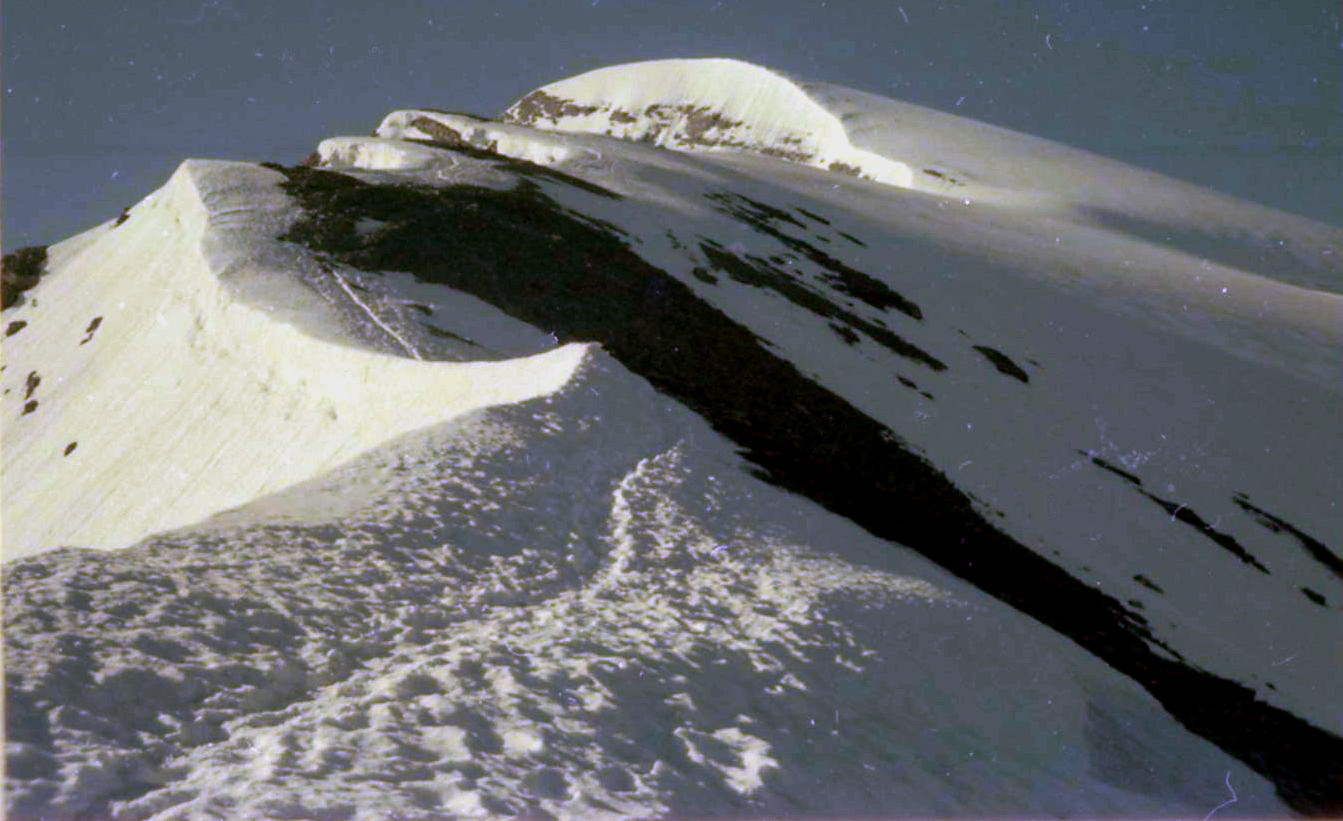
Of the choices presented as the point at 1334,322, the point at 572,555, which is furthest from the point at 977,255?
the point at 572,555

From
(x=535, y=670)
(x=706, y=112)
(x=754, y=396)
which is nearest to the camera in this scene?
(x=535, y=670)

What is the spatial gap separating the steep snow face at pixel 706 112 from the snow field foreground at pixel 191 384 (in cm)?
4734

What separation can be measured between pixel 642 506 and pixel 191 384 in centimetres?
1303

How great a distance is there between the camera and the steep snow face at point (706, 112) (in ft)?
251

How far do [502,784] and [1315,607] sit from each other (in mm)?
24081

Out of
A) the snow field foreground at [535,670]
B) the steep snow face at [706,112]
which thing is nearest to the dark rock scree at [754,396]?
the snow field foreground at [535,670]

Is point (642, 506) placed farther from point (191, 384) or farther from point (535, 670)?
point (191, 384)

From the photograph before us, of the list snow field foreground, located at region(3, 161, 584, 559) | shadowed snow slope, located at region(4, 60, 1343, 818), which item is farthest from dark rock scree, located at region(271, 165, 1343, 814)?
snow field foreground, located at region(3, 161, 584, 559)

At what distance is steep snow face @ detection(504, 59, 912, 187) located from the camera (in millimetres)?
76625

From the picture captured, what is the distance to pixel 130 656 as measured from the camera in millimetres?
7250

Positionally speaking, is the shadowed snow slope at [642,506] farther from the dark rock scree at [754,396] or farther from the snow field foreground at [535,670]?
the dark rock scree at [754,396]

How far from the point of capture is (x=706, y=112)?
89062 millimetres

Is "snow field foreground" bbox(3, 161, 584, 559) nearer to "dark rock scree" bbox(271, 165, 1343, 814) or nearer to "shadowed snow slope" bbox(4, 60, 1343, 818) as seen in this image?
"shadowed snow slope" bbox(4, 60, 1343, 818)

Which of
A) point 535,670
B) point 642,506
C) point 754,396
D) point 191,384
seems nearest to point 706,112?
point 754,396
